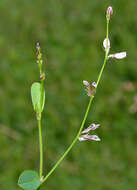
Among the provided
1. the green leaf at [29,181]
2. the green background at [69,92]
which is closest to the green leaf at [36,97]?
the green leaf at [29,181]

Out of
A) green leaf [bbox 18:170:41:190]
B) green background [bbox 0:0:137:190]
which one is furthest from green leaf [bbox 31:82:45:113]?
green background [bbox 0:0:137:190]

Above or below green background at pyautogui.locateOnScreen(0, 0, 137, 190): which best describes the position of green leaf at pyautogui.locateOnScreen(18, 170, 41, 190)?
above

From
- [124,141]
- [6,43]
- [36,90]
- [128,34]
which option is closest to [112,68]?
[128,34]

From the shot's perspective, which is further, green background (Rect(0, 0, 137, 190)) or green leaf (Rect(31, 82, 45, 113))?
green background (Rect(0, 0, 137, 190))

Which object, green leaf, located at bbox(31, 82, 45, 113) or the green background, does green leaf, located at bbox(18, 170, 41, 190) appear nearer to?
green leaf, located at bbox(31, 82, 45, 113)

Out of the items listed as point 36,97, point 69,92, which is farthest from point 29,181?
point 69,92

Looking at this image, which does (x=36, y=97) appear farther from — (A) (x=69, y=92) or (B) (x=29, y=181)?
(A) (x=69, y=92)

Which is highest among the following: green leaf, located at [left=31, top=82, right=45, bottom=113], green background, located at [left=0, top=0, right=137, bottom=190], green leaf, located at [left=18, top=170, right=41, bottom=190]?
green leaf, located at [left=31, top=82, right=45, bottom=113]
